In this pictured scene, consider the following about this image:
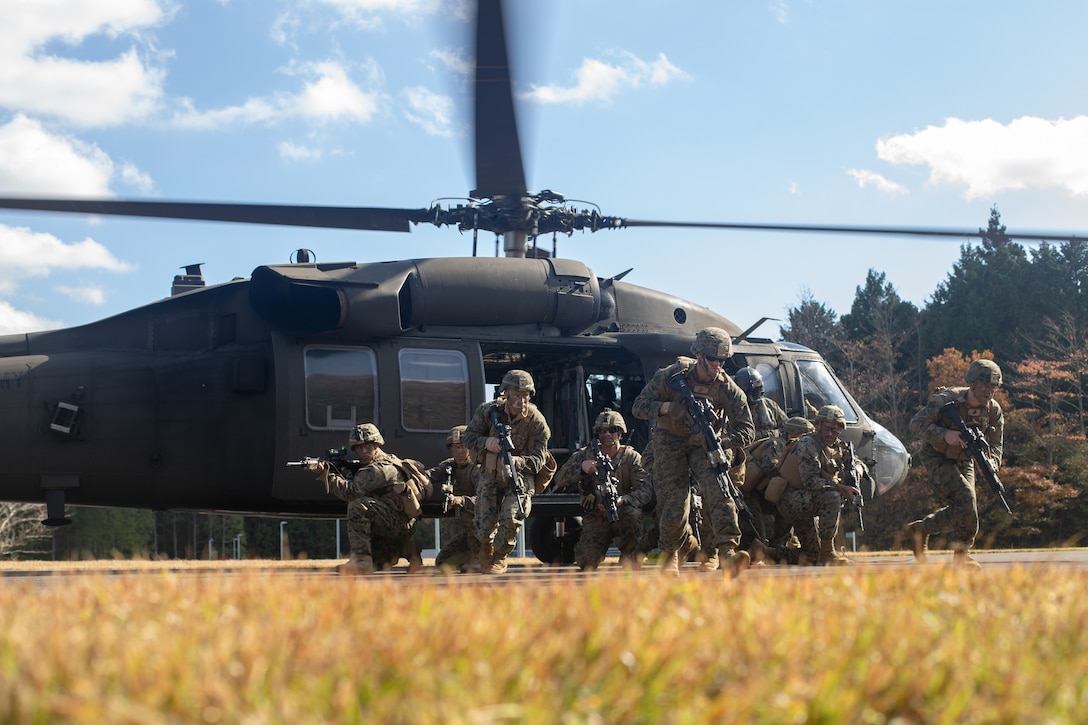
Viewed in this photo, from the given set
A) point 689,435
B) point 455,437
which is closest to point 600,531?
point 455,437

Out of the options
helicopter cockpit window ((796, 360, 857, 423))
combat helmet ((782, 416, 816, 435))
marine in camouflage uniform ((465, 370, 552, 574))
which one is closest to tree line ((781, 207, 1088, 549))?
helicopter cockpit window ((796, 360, 857, 423))

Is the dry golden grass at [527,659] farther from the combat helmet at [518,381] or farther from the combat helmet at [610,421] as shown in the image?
the combat helmet at [610,421]

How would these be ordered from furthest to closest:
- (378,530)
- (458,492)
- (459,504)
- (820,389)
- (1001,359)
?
(1001,359) → (820,389) → (458,492) → (459,504) → (378,530)

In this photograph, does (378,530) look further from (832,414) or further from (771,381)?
(771,381)

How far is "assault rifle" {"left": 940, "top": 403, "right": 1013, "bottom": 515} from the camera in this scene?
387 inches

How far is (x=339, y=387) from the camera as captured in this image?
11.2 metres

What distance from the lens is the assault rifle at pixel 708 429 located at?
9.06 m

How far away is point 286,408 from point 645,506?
3.50 metres

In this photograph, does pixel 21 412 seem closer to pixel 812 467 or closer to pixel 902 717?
pixel 812 467

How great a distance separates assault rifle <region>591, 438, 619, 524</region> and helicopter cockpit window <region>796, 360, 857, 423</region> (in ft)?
11.7

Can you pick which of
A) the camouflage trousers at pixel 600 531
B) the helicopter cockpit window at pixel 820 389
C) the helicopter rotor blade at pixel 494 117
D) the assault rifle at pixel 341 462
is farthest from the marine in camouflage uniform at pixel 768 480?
the assault rifle at pixel 341 462

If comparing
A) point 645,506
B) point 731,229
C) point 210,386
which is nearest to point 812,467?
point 645,506

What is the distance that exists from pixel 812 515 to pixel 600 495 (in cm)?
188

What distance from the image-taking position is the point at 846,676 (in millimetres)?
2711
